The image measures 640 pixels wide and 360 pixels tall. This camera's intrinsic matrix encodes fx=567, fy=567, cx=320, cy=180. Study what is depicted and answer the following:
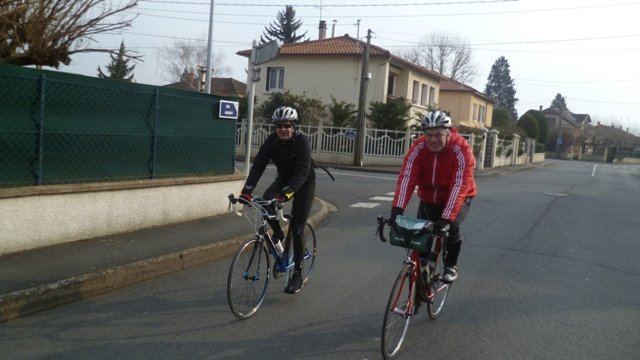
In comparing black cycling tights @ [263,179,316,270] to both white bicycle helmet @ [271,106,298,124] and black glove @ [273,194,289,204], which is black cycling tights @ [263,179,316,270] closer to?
black glove @ [273,194,289,204]

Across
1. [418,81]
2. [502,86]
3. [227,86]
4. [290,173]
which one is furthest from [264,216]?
[502,86]

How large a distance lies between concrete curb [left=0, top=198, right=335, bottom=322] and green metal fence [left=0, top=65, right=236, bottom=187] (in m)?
1.62

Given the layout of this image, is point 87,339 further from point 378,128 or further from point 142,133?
point 378,128

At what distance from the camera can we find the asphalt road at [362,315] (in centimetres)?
445

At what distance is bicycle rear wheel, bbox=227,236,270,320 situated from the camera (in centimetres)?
498

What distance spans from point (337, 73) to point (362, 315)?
91.1 ft

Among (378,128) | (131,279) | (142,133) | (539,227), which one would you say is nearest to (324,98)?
(378,128)

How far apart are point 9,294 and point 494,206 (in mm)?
11243

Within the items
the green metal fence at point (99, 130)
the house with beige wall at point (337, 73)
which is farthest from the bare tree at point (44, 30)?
the house with beige wall at point (337, 73)

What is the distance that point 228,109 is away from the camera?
926 centimetres

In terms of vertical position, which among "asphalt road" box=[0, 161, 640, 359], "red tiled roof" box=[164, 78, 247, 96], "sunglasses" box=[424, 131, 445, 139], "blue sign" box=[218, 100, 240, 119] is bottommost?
"asphalt road" box=[0, 161, 640, 359]

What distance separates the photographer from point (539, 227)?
35.5ft

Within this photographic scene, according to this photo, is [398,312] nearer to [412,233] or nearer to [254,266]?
[412,233]

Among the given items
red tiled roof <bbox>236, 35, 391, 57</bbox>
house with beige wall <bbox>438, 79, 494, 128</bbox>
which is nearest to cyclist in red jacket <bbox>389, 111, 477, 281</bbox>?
red tiled roof <bbox>236, 35, 391, 57</bbox>
